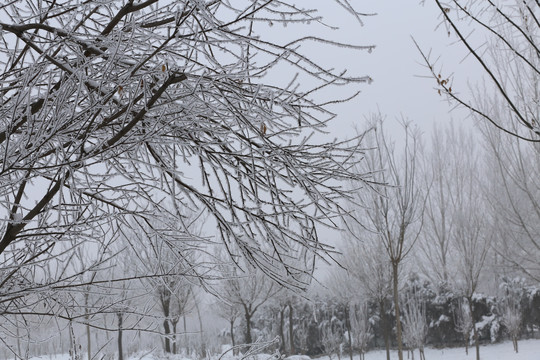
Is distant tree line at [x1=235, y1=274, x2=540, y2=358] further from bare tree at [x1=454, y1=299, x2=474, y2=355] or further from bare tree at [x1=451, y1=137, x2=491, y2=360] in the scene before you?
bare tree at [x1=451, y1=137, x2=491, y2=360]

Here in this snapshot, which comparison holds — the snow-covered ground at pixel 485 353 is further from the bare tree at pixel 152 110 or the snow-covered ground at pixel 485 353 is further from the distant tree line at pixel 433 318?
the bare tree at pixel 152 110

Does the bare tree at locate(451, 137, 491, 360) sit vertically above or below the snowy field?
above

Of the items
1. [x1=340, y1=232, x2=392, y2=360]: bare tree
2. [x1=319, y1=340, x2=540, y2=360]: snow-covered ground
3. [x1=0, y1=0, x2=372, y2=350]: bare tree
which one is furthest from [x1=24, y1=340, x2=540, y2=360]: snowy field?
[x1=0, y1=0, x2=372, y2=350]: bare tree

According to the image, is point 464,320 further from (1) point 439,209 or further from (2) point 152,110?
(2) point 152,110

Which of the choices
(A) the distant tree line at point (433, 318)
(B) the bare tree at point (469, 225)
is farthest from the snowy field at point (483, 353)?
(B) the bare tree at point (469, 225)

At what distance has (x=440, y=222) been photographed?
22484mm

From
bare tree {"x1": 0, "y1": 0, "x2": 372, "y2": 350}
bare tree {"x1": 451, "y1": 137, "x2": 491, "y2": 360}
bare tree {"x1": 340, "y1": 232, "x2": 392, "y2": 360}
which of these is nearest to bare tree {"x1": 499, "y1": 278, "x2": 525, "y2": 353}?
bare tree {"x1": 451, "y1": 137, "x2": 491, "y2": 360}

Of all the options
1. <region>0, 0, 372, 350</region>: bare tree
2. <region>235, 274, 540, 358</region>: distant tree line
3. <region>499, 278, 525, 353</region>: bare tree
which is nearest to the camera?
<region>0, 0, 372, 350</region>: bare tree

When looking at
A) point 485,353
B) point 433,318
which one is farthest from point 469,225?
point 433,318

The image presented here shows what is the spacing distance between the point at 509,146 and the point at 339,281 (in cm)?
1189

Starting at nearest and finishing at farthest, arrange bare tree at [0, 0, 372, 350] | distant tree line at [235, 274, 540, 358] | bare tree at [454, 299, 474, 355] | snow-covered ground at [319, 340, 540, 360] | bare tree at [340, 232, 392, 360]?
bare tree at [0, 0, 372, 350] < bare tree at [340, 232, 392, 360] < snow-covered ground at [319, 340, 540, 360] < bare tree at [454, 299, 474, 355] < distant tree line at [235, 274, 540, 358]

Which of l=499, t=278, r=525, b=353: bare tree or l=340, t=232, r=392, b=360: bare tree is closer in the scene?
l=340, t=232, r=392, b=360: bare tree

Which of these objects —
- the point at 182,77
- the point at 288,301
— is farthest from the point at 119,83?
the point at 288,301

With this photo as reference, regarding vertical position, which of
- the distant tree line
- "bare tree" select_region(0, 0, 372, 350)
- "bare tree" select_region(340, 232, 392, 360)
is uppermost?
"bare tree" select_region(0, 0, 372, 350)
